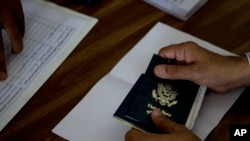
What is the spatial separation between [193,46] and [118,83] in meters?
0.20

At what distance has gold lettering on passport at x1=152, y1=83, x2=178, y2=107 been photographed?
2.71 ft

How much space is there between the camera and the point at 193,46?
91cm

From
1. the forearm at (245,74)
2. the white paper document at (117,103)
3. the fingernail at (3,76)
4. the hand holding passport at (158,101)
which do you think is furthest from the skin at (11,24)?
the forearm at (245,74)

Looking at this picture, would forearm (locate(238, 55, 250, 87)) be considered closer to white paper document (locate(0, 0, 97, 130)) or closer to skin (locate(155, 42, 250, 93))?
skin (locate(155, 42, 250, 93))

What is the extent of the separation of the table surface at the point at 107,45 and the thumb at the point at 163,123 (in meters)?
0.10

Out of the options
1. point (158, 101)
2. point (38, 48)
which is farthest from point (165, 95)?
point (38, 48)

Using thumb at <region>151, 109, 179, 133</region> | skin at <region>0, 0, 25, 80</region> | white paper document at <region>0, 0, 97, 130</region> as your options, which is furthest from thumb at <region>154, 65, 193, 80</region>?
skin at <region>0, 0, 25, 80</region>

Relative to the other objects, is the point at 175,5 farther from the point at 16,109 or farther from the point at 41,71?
the point at 16,109

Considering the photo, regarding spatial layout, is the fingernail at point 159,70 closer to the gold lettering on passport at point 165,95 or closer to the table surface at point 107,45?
the gold lettering on passport at point 165,95

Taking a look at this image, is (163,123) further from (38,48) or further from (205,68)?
(38,48)

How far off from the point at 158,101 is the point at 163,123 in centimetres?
6

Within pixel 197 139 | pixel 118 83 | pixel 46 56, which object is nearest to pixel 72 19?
pixel 46 56

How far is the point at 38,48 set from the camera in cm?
102

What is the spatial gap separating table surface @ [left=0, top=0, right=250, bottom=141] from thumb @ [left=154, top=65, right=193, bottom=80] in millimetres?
133
